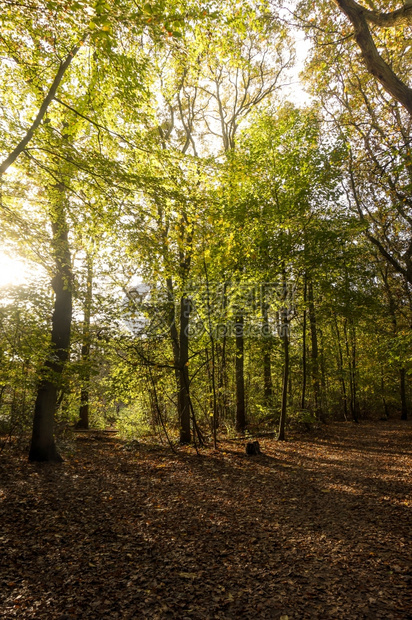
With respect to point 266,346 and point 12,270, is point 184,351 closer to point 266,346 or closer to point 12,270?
point 266,346

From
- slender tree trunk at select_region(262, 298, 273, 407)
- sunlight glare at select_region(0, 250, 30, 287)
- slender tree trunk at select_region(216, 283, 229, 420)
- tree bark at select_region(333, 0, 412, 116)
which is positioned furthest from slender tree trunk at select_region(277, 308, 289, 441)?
sunlight glare at select_region(0, 250, 30, 287)

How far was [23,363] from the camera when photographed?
22.6ft

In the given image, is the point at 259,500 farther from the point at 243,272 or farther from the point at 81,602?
Answer: the point at 243,272

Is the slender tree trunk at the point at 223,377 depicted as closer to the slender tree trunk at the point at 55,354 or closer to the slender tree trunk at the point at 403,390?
the slender tree trunk at the point at 55,354

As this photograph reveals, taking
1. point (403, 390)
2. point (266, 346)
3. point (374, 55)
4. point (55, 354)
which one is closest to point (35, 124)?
point (374, 55)

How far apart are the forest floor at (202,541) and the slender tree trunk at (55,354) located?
509mm

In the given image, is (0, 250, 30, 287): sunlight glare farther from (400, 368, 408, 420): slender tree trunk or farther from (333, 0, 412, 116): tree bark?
(400, 368, 408, 420): slender tree trunk

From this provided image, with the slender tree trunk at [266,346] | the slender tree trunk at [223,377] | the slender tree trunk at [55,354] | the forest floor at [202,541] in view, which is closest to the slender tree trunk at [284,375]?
the slender tree trunk at [266,346]

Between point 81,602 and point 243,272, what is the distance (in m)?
9.21

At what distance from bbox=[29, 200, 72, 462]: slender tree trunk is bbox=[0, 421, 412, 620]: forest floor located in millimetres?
509

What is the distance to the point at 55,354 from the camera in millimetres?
7656

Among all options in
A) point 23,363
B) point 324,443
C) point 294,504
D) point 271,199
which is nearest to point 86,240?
point 23,363

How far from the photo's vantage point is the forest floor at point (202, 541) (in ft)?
10.3

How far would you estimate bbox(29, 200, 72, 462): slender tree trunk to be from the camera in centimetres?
726
